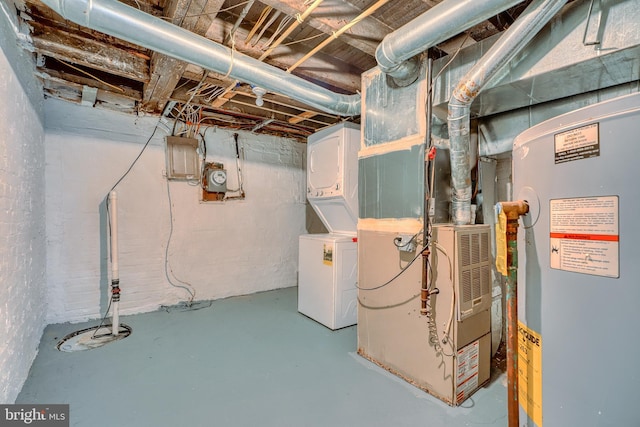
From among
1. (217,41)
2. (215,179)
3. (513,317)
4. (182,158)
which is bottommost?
(513,317)

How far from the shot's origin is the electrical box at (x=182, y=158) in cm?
364

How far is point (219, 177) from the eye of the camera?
390 centimetres

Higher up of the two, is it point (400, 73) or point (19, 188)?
point (400, 73)

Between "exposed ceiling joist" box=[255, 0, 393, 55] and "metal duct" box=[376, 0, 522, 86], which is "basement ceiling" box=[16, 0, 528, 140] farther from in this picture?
"metal duct" box=[376, 0, 522, 86]

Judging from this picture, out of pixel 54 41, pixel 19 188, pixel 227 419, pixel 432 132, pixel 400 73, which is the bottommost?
pixel 227 419

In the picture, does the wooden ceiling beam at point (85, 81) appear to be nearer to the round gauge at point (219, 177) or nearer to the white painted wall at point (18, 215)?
the white painted wall at point (18, 215)

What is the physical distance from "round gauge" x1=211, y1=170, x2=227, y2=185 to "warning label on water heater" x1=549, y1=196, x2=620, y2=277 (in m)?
3.65

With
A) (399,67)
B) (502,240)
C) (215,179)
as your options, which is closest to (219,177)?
(215,179)

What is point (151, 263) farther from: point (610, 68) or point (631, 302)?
point (610, 68)

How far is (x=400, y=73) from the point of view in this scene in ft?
6.77

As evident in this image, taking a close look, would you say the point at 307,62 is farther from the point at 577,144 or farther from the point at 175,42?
the point at 577,144

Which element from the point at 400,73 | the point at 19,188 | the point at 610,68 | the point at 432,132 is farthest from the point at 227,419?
the point at 610,68

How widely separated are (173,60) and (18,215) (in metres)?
1.56

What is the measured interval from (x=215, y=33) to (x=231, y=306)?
303cm
